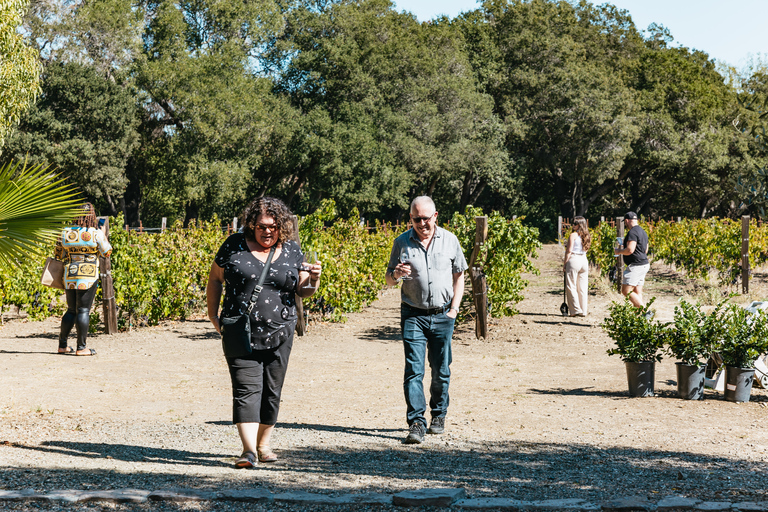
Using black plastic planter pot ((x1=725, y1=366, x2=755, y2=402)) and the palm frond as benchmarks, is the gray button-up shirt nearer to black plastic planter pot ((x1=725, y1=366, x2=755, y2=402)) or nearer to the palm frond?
the palm frond

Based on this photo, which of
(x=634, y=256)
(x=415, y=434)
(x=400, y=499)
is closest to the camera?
(x=400, y=499)

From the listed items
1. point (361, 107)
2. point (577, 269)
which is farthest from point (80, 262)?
point (361, 107)

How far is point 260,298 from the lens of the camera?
4500mm

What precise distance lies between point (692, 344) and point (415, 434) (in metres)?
2.80

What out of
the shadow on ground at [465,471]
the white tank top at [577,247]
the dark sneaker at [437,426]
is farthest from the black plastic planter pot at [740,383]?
the white tank top at [577,247]

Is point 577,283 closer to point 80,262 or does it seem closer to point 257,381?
point 80,262

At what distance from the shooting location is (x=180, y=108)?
1501 inches

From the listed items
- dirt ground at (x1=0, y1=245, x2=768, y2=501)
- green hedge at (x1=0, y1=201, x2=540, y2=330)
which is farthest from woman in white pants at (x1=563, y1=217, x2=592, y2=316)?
dirt ground at (x1=0, y1=245, x2=768, y2=501)

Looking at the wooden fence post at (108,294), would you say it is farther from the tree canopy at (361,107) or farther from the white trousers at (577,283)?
the tree canopy at (361,107)

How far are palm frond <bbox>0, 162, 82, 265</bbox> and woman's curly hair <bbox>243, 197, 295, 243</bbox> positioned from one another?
164 cm

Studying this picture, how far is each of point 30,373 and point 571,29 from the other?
149 ft

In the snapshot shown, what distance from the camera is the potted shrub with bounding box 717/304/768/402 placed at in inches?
258

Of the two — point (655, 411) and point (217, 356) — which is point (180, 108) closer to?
point (217, 356)

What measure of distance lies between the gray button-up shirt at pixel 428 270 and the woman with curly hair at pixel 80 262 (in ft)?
15.4
